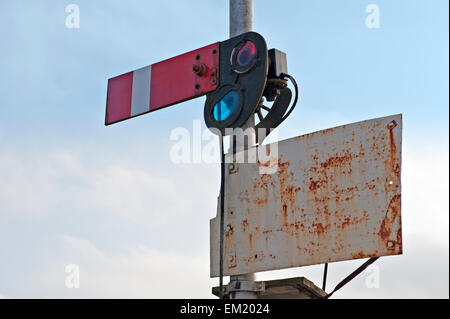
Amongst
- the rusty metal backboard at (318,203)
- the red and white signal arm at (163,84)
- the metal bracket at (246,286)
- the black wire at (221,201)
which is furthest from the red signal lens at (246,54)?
the metal bracket at (246,286)

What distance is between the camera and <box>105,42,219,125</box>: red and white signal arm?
3.74 m

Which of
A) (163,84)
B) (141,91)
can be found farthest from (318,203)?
(141,91)

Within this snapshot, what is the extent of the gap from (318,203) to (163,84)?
4.30 ft

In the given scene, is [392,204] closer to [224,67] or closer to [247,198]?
[247,198]

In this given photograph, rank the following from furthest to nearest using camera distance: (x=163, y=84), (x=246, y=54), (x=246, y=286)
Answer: (x=163, y=84)
(x=246, y=54)
(x=246, y=286)

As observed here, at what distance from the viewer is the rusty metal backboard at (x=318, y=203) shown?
288 centimetres

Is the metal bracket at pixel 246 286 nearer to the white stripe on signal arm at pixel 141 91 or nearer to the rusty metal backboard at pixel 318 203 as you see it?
the rusty metal backboard at pixel 318 203

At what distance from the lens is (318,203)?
3.08m

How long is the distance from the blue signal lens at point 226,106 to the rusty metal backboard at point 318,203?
34cm

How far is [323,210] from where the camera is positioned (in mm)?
3051

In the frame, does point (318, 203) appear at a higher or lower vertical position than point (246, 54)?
lower

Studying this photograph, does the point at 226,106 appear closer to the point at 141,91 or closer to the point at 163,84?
the point at 163,84
